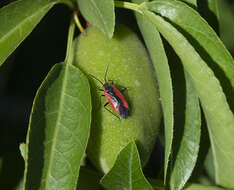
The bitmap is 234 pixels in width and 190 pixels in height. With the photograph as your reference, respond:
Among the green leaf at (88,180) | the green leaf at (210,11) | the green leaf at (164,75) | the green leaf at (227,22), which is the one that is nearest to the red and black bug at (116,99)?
the green leaf at (164,75)

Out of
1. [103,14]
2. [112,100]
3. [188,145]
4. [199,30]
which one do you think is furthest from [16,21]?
[188,145]

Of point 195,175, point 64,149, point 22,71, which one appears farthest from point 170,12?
point 22,71

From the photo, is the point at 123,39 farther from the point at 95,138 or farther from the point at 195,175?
the point at 195,175

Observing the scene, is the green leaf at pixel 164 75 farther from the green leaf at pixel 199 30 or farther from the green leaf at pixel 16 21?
the green leaf at pixel 16 21

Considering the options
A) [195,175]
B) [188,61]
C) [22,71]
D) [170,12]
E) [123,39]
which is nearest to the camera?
[188,61]

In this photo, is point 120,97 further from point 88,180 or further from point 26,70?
point 26,70

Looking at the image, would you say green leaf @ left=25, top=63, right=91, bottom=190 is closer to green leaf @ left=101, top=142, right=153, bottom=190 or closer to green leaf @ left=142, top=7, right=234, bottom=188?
green leaf @ left=101, top=142, right=153, bottom=190
